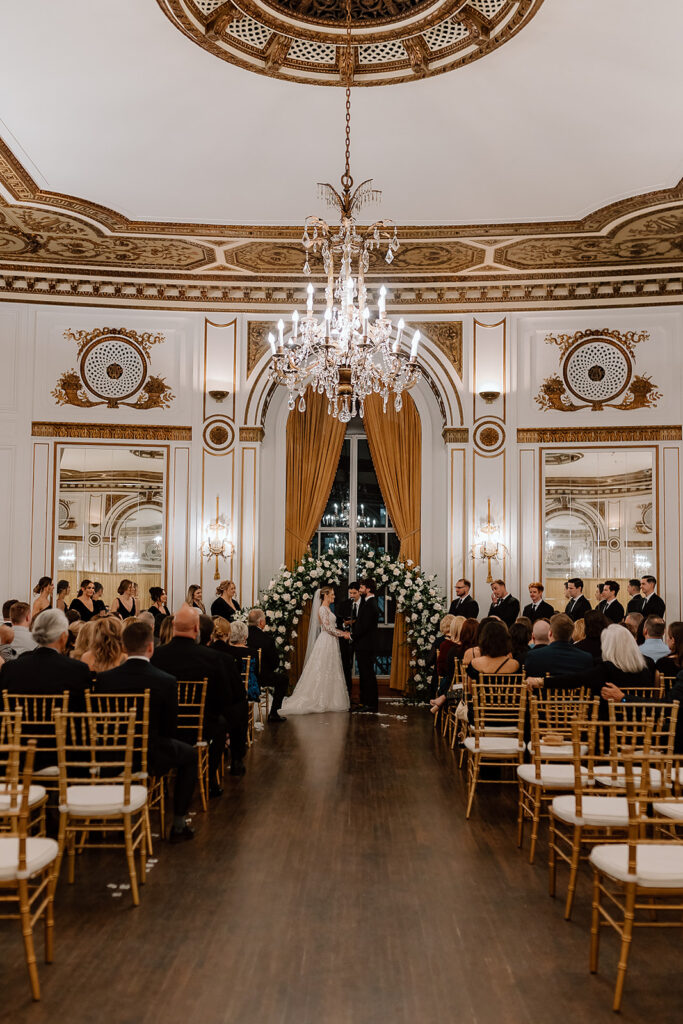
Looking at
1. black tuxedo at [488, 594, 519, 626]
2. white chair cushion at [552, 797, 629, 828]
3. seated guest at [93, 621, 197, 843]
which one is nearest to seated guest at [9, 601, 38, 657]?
seated guest at [93, 621, 197, 843]

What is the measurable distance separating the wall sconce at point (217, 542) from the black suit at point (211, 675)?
17.8 feet

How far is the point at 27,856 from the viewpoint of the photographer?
3.39m

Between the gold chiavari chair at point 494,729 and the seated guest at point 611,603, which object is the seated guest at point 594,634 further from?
the seated guest at point 611,603

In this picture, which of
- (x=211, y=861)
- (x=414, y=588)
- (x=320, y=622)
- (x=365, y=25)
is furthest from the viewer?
(x=414, y=588)

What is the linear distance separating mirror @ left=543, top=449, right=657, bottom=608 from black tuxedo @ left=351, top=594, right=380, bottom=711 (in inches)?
107

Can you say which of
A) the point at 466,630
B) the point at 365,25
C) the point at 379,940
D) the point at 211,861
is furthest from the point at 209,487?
the point at 379,940

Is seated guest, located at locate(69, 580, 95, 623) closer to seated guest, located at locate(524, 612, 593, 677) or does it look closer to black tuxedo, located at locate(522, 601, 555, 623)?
black tuxedo, located at locate(522, 601, 555, 623)

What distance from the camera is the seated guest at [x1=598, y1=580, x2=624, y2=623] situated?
1023cm

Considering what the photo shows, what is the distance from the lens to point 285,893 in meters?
4.55

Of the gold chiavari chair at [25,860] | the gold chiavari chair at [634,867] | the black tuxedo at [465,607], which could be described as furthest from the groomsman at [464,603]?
the gold chiavari chair at [25,860]

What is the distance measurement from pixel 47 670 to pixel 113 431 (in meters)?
7.35

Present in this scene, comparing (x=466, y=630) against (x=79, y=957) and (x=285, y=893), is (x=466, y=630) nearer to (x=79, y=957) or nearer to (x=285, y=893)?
(x=285, y=893)

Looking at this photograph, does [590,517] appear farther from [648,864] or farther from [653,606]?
[648,864]

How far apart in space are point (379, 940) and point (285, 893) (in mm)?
746
